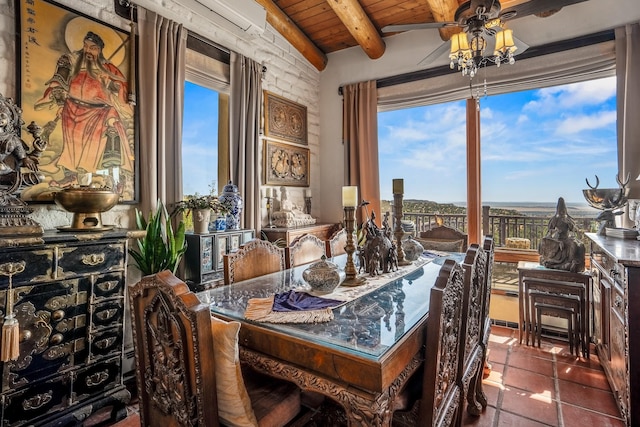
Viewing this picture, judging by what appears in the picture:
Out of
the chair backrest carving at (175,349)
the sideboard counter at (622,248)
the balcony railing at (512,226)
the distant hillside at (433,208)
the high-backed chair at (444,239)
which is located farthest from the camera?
the distant hillside at (433,208)

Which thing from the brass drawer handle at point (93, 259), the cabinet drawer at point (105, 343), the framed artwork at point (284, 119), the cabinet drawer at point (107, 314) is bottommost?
the cabinet drawer at point (105, 343)

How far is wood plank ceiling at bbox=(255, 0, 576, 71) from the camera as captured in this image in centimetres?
332

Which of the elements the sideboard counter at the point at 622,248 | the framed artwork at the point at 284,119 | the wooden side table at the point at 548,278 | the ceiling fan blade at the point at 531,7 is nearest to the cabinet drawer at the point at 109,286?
the framed artwork at the point at 284,119

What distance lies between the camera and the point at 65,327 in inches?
66.3

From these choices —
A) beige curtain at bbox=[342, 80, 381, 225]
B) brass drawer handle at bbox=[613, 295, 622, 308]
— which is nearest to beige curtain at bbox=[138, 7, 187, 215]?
beige curtain at bbox=[342, 80, 381, 225]

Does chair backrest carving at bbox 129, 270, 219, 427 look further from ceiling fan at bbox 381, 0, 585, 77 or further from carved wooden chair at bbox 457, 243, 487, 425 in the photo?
ceiling fan at bbox 381, 0, 585, 77

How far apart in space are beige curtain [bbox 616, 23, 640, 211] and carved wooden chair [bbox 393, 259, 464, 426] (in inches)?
96.6

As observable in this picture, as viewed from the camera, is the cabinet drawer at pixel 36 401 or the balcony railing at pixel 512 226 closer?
the cabinet drawer at pixel 36 401

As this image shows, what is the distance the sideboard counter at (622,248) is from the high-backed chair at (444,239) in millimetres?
887

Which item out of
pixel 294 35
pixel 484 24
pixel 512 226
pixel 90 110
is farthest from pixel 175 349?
pixel 512 226

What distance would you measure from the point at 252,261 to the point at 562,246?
253cm

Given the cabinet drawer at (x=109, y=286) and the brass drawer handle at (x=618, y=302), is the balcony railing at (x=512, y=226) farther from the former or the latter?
the cabinet drawer at (x=109, y=286)

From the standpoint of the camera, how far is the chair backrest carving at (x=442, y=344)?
1.06 m

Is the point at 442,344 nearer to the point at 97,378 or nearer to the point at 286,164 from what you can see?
the point at 97,378
